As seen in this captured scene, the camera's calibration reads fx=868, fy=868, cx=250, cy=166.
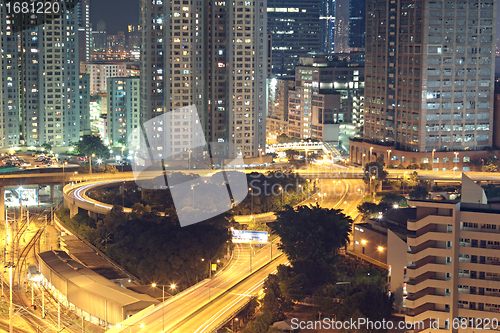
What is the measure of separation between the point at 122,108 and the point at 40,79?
27.7 feet

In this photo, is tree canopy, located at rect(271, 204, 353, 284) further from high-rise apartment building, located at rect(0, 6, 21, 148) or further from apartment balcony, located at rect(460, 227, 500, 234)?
high-rise apartment building, located at rect(0, 6, 21, 148)

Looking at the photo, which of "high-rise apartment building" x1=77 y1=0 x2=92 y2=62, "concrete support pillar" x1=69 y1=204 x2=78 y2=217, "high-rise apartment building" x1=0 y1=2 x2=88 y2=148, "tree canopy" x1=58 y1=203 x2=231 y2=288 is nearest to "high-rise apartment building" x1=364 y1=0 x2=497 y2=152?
"tree canopy" x1=58 y1=203 x2=231 y2=288

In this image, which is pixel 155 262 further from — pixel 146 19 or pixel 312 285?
pixel 146 19

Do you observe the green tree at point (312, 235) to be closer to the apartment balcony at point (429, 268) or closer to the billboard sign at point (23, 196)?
the apartment balcony at point (429, 268)

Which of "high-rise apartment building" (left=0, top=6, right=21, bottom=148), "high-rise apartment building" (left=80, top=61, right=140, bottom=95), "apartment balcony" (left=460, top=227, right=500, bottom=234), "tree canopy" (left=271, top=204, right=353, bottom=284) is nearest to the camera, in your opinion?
"apartment balcony" (left=460, top=227, right=500, bottom=234)

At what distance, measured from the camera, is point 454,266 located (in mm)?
30828

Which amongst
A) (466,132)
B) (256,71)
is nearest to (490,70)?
(466,132)

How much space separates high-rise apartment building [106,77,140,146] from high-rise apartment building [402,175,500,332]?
4703 cm

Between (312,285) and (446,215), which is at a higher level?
(446,215)

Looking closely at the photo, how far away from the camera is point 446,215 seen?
101ft

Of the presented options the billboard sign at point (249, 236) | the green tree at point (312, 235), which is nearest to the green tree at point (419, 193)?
the green tree at point (312, 235)

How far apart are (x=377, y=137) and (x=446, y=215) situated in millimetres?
37037

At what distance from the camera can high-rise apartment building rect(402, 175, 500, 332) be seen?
1202 inches

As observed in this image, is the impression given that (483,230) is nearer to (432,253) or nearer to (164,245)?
(432,253)
